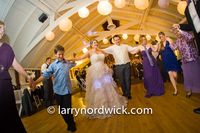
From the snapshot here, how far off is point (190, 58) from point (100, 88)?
1.50m

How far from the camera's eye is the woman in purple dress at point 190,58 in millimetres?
4031

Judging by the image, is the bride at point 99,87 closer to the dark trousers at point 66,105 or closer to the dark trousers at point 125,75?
the dark trousers at point 66,105

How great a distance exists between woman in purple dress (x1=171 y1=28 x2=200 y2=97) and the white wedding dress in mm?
1198

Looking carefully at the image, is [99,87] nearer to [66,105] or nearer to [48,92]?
[66,105]

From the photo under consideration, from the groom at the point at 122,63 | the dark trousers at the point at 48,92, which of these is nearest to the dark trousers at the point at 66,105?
the groom at the point at 122,63

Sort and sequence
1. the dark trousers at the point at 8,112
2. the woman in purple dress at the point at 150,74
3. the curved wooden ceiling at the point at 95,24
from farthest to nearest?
the curved wooden ceiling at the point at 95,24 < the woman in purple dress at the point at 150,74 < the dark trousers at the point at 8,112

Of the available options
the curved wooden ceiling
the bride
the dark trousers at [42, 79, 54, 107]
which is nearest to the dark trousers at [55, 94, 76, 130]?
the bride

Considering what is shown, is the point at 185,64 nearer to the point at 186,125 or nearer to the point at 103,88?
the point at 103,88

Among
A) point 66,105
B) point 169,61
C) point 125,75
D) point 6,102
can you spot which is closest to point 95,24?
point 125,75

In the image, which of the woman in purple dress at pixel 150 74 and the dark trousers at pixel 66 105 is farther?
the woman in purple dress at pixel 150 74

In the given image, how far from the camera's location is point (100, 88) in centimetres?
408

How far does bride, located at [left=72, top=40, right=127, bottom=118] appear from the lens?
4.00 m

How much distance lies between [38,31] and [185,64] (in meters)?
7.33

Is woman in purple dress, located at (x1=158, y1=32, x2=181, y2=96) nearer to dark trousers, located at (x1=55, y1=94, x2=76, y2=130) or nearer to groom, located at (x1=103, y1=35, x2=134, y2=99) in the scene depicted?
groom, located at (x1=103, y1=35, x2=134, y2=99)
